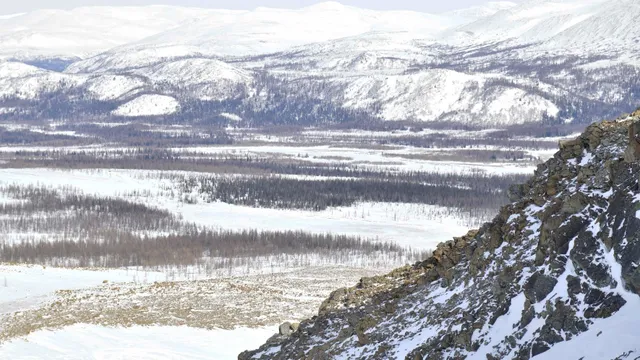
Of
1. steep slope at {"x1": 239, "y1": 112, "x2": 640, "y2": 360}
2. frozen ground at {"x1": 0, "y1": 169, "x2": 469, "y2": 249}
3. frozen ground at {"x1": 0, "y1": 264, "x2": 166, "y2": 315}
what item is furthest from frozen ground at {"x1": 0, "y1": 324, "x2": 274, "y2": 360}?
frozen ground at {"x1": 0, "y1": 169, "x2": 469, "y2": 249}

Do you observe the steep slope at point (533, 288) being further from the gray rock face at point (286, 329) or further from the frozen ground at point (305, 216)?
the frozen ground at point (305, 216)

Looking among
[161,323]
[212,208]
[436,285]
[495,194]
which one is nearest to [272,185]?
[212,208]

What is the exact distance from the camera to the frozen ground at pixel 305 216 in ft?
326

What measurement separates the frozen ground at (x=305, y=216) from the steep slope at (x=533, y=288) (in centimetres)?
6467

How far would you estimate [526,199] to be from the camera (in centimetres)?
2148

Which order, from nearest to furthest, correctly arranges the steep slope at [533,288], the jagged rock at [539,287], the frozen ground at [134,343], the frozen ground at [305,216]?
1. the steep slope at [533,288]
2. the jagged rock at [539,287]
3. the frozen ground at [134,343]
4. the frozen ground at [305,216]

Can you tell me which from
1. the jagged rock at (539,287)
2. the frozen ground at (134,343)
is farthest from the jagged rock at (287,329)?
the frozen ground at (134,343)

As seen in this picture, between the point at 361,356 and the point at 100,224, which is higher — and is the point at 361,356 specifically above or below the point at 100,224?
above

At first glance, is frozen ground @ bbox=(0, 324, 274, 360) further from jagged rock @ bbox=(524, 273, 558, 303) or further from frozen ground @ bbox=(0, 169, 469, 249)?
frozen ground @ bbox=(0, 169, 469, 249)

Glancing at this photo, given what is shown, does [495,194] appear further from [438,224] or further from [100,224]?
[100,224]

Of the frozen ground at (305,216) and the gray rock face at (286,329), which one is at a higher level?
the gray rock face at (286,329)

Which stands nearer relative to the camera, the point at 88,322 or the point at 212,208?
the point at 88,322

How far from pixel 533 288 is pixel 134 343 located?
23463 millimetres

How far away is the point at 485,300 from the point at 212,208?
4154 inches
